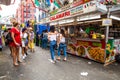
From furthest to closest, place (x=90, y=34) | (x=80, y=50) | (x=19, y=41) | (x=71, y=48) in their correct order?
1. (x=71, y=48)
2. (x=80, y=50)
3. (x=90, y=34)
4. (x=19, y=41)

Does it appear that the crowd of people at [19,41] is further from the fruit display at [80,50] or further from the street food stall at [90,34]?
the street food stall at [90,34]

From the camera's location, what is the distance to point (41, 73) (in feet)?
17.8

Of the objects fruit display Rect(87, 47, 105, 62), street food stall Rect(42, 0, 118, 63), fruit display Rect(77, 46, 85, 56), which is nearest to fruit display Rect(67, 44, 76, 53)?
street food stall Rect(42, 0, 118, 63)

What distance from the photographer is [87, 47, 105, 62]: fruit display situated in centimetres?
706

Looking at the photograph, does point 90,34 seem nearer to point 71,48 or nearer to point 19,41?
point 71,48

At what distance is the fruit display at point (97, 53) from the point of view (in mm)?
7058

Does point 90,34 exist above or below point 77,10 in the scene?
below

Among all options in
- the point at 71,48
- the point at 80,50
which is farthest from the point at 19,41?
the point at 71,48

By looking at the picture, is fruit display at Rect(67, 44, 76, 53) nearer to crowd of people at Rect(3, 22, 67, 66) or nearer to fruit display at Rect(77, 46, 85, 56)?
fruit display at Rect(77, 46, 85, 56)

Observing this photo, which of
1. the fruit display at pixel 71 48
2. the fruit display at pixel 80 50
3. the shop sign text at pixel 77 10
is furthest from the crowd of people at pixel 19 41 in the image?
the fruit display at pixel 71 48

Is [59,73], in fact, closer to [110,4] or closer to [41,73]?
[41,73]

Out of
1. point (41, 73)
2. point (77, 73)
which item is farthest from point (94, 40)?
point (41, 73)

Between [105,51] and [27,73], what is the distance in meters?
3.64

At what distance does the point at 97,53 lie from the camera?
731 centimetres
